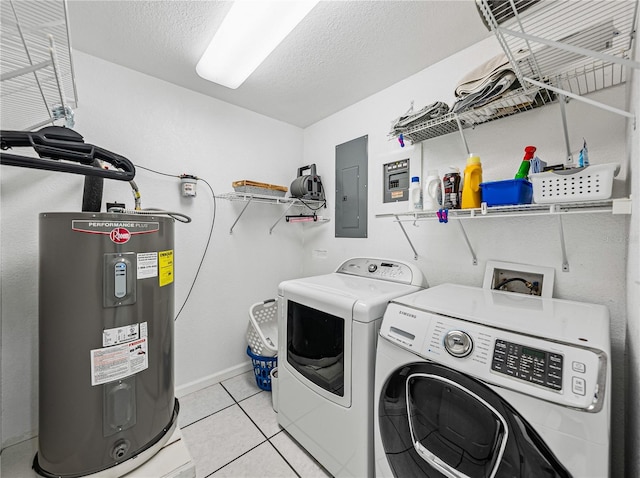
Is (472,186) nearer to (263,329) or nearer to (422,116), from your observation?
(422,116)

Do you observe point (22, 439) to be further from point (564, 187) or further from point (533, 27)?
point (533, 27)

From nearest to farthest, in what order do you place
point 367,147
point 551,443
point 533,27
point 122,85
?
point 551,443, point 533,27, point 122,85, point 367,147

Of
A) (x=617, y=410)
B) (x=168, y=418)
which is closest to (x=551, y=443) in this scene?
(x=617, y=410)

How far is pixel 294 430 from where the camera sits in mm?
1526

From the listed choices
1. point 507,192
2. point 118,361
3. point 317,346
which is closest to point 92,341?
point 118,361

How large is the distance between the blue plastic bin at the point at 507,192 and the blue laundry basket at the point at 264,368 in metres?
1.80

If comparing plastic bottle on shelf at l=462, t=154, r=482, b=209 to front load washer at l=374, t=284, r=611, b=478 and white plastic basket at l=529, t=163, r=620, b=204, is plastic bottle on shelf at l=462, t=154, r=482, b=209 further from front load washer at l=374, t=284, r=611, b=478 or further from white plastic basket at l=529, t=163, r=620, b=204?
front load washer at l=374, t=284, r=611, b=478

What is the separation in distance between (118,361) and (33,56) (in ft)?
3.78

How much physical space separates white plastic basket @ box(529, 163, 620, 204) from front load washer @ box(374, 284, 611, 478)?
0.44 m

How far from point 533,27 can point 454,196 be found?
0.67m

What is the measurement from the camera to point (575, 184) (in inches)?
36.9

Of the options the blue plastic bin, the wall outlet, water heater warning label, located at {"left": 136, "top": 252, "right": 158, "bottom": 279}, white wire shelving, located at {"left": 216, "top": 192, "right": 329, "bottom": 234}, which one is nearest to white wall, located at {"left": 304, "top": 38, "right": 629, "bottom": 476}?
the wall outlet

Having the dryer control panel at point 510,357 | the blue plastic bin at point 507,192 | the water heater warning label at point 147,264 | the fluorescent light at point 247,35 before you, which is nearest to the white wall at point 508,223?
the blue plastic bin at point 507,192

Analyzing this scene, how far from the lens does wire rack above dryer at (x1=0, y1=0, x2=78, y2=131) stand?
2.42 feet
